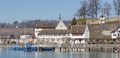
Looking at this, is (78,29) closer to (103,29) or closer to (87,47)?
(103,29)

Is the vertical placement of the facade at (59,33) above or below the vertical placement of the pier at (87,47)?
above

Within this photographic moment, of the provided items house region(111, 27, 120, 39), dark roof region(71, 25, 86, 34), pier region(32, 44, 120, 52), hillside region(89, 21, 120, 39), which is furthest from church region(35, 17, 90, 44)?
pier region(32, 44, 120, 52)

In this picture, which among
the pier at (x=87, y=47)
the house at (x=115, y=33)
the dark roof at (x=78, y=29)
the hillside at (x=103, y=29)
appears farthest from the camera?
the hillside at (x=103, y=29)

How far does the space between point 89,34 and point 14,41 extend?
2732 cm

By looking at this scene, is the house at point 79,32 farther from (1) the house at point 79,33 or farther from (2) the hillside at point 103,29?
(2) the hillside at point 103,29

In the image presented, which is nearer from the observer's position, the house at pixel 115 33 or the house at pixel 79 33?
the house at pixel 115 33

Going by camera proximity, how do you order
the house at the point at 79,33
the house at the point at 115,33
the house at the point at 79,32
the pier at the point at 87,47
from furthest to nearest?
the house at the point at 79,32
the house at the point at 79,33
the house at the point at 115,33
the pier at the point at 87,47

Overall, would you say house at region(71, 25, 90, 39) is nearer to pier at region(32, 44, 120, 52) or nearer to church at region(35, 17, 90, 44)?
church at region(35, 17, 90, 44)

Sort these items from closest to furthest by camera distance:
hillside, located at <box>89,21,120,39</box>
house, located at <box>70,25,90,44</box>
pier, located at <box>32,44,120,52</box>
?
pier, located at <box>32,44,120,52</box>, house, located at <box>70,25,90,44</box>, hillside, located at <box>89,21,120,39</box>

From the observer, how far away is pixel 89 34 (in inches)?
4040

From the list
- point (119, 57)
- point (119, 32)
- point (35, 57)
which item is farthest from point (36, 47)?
point (119, 57)

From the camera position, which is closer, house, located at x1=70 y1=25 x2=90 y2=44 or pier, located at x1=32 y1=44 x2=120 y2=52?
pier, located at x1=32 y1=44 x2=120 y2=52

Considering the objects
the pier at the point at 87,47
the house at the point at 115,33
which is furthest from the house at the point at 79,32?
the pier at the point at 87,47

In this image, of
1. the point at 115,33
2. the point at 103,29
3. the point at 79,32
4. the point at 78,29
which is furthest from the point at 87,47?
the point at 103,29
